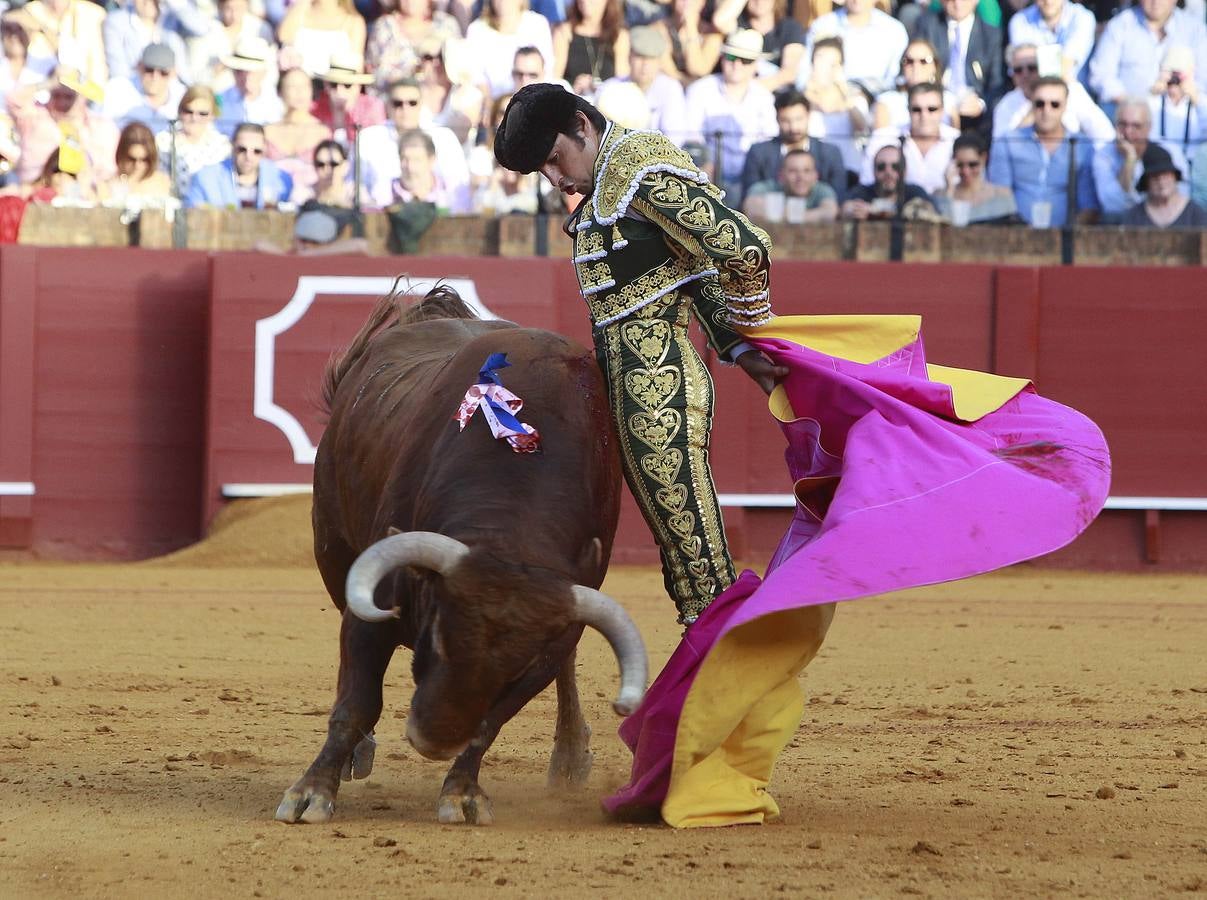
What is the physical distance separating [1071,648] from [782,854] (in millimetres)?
3530

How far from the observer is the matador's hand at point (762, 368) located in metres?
3.97

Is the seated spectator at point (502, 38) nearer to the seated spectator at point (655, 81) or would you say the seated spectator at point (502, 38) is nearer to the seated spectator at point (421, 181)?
the seated spectator at point (655, 81)

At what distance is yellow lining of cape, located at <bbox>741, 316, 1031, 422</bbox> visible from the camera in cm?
397

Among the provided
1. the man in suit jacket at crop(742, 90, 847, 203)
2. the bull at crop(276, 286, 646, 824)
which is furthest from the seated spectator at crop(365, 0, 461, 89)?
the bull at crop(276, 286, 646, 824)

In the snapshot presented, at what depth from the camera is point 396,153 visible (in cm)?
946

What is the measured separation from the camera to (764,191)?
951 centimetres

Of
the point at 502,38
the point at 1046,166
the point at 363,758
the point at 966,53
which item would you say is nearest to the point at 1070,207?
the point at 1046,166

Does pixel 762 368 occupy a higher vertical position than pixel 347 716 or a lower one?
higher

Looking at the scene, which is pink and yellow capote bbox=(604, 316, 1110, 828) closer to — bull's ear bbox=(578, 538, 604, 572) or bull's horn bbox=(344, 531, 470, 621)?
bull's ear bbox=(578, 538, 604, 572)

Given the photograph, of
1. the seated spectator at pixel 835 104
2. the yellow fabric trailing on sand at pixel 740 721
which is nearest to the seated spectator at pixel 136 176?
the seated spectator at pixel 835 104

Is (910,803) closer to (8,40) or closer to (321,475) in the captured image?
(321,475)

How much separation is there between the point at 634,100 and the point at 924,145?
5.18ft

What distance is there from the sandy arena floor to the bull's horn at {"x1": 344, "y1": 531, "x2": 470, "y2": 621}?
46 centimetres

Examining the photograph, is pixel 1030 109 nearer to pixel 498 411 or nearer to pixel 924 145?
pixel 924 145
